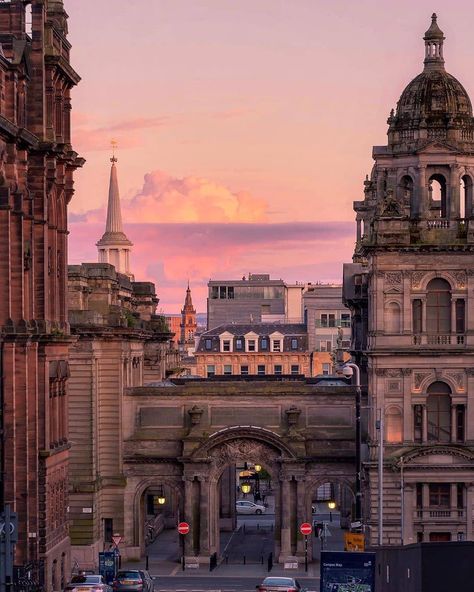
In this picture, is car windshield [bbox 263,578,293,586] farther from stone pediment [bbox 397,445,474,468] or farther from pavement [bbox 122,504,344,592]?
stone pediment [bbox 397,445,474,468]

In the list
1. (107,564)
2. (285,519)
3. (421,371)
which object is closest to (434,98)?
(421,371)

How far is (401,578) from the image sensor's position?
58781mm

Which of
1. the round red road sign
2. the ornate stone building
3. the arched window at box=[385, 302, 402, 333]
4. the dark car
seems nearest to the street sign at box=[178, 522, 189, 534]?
the round red road sign

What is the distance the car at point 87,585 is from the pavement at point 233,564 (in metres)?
12.8

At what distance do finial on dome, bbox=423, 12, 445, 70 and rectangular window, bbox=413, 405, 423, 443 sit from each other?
18.4 m

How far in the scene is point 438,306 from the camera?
9850 cm

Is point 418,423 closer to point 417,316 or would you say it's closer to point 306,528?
point 417,316

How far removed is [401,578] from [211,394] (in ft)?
157

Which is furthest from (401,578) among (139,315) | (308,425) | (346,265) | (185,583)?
(139,315)

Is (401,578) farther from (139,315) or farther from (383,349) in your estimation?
(139,315)

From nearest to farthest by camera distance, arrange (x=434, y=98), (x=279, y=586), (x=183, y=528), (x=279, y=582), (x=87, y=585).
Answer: (x=87, y=585) → (x=279, y=586) → (x=279, y=582) → (x=434, y=98) → (x=183, y=528)

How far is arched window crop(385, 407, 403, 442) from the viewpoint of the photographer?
9812 centimetres

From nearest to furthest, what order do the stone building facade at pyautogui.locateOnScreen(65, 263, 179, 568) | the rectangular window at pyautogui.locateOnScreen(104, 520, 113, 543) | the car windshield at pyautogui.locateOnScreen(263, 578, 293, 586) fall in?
the car windshield at pyautogui.locateOnScreen(263, 578, 293, 586) → the stone building facade at pyautogui.locateOnScreen(65, 263, 179, 568) → the rectangular window at pyautogui.locateOnScreen(104, 520, 113, 543)

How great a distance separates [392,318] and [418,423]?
5.54 m
